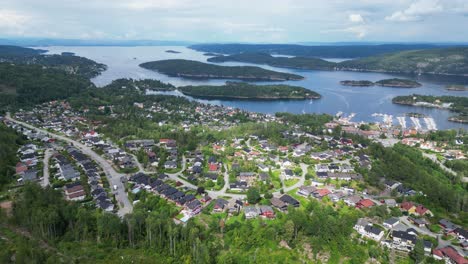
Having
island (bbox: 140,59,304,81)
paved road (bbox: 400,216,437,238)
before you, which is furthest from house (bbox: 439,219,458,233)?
island (bbox: 140,59,304,81)

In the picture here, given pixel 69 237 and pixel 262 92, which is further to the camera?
pixel 262 92

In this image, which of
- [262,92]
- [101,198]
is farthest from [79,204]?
[262,92]

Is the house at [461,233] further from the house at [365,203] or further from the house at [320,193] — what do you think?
the house at [320,193]

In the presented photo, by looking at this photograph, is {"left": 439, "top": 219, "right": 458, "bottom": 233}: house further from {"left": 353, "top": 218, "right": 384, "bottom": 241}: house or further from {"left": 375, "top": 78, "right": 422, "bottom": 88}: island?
{"left": 375, "top": 78, "right": 422, "bottom": 88}: island

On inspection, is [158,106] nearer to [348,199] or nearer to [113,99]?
[113,99]

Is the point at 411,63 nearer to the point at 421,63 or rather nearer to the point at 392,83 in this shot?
the point at 421,63

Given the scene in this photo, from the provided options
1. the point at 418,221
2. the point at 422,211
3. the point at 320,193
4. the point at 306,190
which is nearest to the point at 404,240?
the point at 418,221
